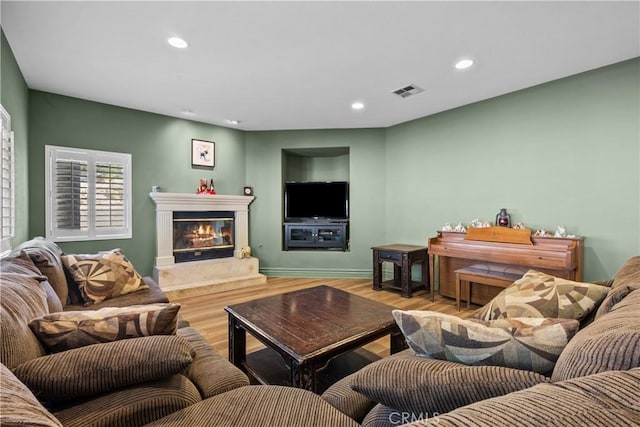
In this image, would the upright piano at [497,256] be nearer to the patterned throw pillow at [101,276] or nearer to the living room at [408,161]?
the living room at [408,161]

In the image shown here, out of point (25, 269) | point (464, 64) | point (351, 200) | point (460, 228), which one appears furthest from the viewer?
point (351, 200)

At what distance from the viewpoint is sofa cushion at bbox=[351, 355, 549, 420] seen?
70 cm

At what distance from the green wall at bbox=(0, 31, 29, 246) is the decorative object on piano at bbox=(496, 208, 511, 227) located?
15.8 ft

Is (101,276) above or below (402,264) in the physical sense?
above

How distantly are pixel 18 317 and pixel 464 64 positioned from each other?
3468mm

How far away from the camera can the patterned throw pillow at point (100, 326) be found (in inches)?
40.2

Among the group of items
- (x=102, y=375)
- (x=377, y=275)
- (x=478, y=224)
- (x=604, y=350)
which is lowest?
(x=377, y=275)

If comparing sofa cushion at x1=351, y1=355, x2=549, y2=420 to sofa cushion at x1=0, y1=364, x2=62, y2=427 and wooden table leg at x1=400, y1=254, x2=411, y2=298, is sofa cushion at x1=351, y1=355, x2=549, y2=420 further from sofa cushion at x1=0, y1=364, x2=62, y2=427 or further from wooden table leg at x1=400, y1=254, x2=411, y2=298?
wooden table leg at x1=400, y1=254, x2=411, y2=298

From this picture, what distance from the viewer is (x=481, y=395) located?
702 mm

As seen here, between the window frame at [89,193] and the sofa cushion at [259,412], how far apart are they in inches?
145

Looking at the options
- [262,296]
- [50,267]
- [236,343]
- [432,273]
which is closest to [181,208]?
[262,296]

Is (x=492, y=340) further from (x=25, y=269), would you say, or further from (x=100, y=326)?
(x=25, y=269)

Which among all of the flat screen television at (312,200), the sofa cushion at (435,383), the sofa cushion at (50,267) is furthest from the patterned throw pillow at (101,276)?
the flat screen television at (312,200)

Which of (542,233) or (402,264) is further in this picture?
(402,264)
